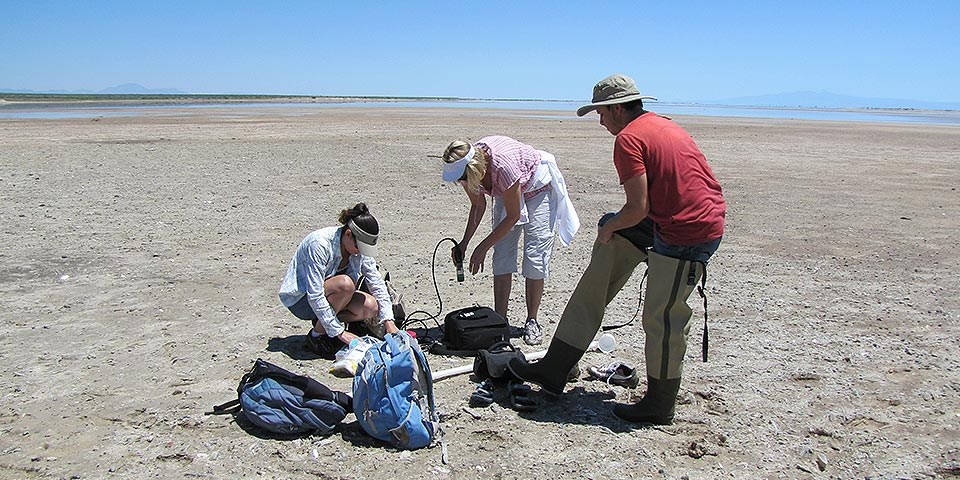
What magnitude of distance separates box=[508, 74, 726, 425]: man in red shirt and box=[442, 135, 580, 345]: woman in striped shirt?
1074 mm

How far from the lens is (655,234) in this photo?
167 inches

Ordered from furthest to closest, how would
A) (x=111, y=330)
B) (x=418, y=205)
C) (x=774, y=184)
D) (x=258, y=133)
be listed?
(x=258, y=133) < (x=774, y=184) < (x=418, y=205) < (x=111, y=330)

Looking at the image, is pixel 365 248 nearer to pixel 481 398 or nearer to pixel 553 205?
pixel 481 398

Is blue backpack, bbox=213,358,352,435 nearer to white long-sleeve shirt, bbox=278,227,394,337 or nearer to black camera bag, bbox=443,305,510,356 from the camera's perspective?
white long-sleeve shirt, bbox=278,227,394,337

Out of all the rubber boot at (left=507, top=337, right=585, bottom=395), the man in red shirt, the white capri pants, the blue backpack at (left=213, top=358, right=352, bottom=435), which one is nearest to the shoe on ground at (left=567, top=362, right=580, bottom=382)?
the rubber boot at (left=507, top=337, right=585, bottom=395)

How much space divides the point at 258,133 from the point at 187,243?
726 inches

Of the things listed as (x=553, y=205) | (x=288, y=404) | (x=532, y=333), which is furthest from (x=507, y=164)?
(x=288, y=404)

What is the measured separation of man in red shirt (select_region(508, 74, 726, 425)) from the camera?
3.99 meters

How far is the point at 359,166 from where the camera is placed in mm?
16141

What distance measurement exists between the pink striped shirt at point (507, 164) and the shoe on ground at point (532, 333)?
109 centimetres

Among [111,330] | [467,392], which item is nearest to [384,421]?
[467,392]

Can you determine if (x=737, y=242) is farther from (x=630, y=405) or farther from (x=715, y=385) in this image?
(x=630, y=405)

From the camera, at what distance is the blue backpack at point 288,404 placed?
4.26 m

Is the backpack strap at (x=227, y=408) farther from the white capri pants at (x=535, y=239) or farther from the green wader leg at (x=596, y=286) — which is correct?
the white capri pants at (x=535, y=239)
